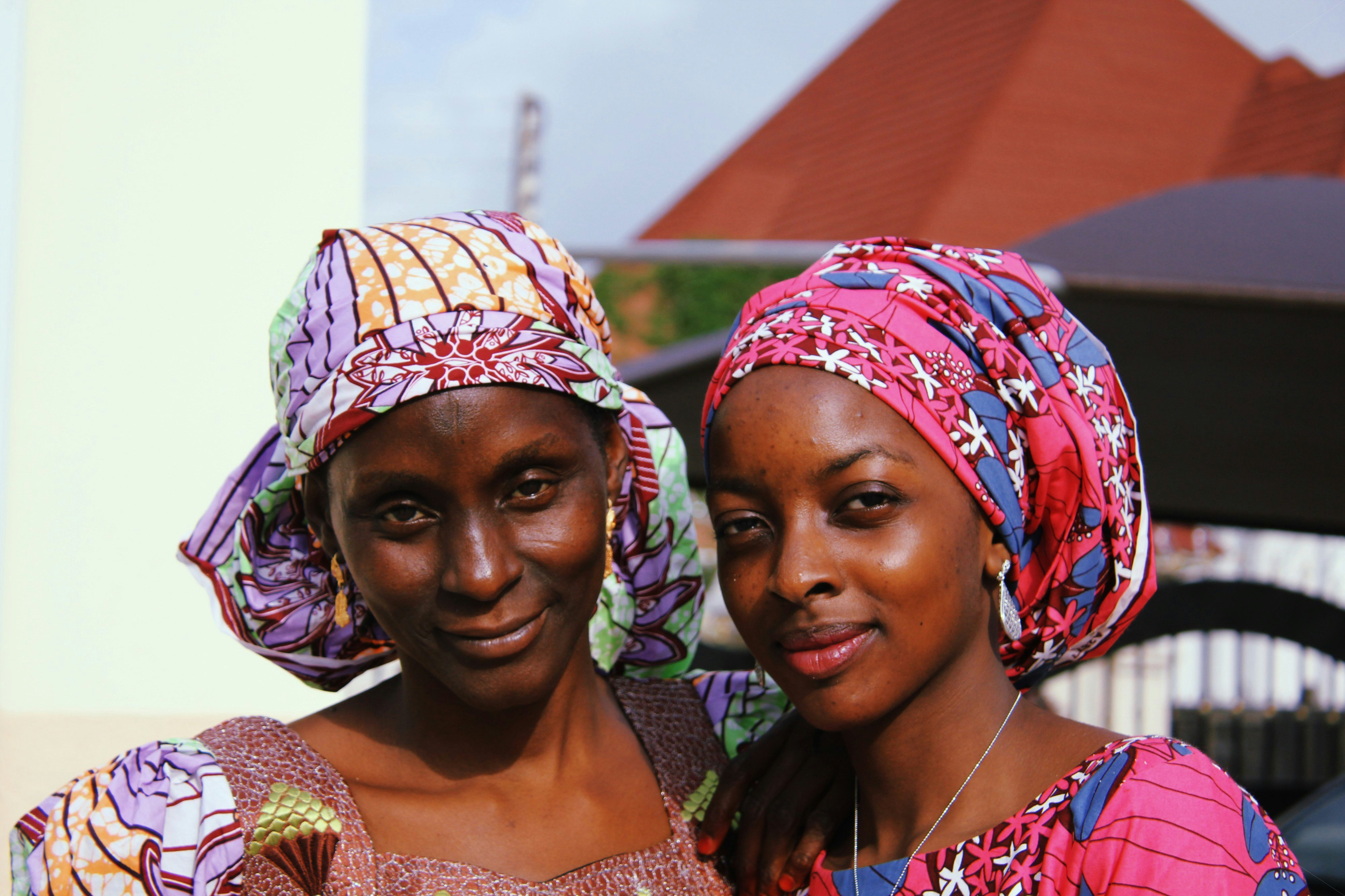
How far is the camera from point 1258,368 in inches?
148

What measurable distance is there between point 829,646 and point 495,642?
1.46 feet

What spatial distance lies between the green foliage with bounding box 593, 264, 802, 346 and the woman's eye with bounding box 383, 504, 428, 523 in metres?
12.4

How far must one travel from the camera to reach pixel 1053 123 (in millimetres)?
13016

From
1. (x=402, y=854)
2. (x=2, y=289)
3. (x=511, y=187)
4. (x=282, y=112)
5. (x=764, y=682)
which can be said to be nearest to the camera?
(x=402, y=854)

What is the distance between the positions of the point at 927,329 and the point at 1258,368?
2.54 m

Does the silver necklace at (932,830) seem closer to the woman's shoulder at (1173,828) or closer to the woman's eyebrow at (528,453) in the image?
the woman's shoulder at (1173,828)

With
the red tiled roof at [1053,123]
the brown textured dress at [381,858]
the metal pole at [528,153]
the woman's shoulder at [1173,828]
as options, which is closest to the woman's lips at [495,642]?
the brown textured dress at [381,858]

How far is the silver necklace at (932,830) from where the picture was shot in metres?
1.63

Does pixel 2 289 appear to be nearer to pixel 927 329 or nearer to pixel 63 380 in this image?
pixel 63 380

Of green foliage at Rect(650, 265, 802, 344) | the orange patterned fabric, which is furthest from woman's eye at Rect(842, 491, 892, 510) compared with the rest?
green foliage at Rect(650, 265, 802, 344)

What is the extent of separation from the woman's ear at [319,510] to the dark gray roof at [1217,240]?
2318mm

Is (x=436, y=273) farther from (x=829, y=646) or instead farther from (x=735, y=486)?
(x=829, y=646)

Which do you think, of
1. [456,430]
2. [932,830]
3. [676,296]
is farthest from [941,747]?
[676,296]

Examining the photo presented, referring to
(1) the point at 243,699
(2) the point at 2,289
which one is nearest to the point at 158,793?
(1) the point at 243,699
